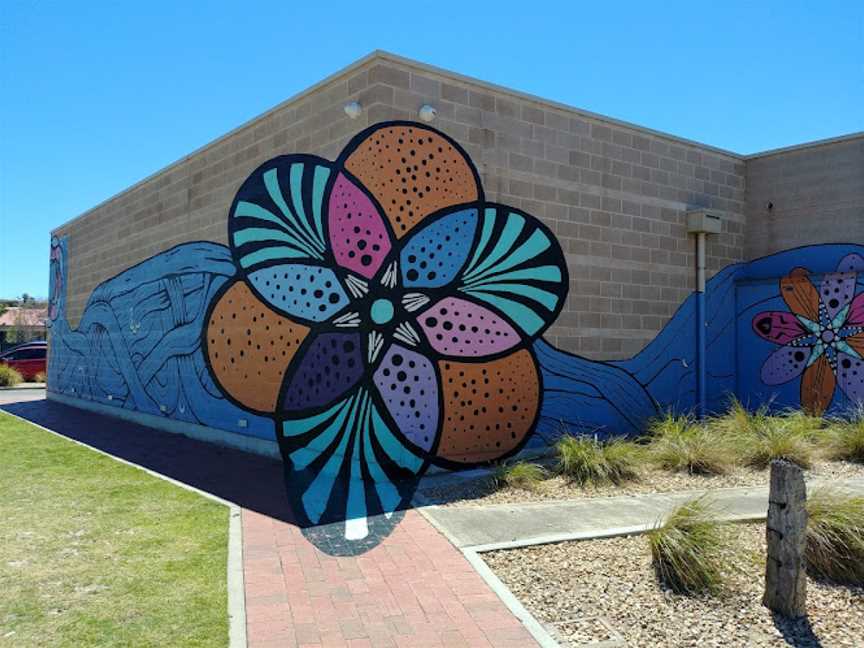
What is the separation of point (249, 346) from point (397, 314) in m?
2.99

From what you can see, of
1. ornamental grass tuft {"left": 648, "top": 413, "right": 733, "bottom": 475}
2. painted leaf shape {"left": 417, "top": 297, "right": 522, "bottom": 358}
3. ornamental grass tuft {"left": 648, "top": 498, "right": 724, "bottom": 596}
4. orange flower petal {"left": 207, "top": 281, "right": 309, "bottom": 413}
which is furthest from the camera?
orange flower petal {"left": 207, "top": 281, "right": 309, "bottom": 413}

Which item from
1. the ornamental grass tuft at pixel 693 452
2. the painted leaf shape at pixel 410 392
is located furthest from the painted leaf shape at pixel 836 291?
the painted leaf shape at pixel 410 392

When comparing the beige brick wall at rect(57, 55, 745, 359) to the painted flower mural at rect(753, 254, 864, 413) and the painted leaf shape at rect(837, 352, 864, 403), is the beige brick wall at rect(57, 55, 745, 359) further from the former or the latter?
the painted leaf shape at rect(837, 352, 864, 403)

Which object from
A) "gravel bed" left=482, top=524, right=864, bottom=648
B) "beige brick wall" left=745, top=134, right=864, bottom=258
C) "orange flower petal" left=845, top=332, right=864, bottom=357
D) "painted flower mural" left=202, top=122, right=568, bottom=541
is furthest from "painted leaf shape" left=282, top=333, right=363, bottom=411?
"orange flower petal" left=845, top=332, right=864, bottom=357

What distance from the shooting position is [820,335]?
1271 cm

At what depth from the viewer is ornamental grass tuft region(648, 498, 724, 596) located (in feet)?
16.5

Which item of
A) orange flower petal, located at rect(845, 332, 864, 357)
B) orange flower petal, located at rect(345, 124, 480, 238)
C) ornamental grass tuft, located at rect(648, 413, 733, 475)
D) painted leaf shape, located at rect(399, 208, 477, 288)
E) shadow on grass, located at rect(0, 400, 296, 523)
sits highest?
orange flower petal, located at rect(345, 124, 480, 238)

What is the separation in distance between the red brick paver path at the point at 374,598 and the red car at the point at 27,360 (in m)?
28.4

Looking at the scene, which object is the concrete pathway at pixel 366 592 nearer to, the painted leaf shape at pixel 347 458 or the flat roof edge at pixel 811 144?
the painted leaf shape at pixel 347 458

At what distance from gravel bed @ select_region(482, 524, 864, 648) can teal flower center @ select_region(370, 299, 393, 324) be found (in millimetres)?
4112

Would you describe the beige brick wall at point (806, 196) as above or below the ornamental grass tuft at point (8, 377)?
above

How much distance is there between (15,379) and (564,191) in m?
25.3

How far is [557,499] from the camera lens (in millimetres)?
7590

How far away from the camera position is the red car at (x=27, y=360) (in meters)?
29.7
